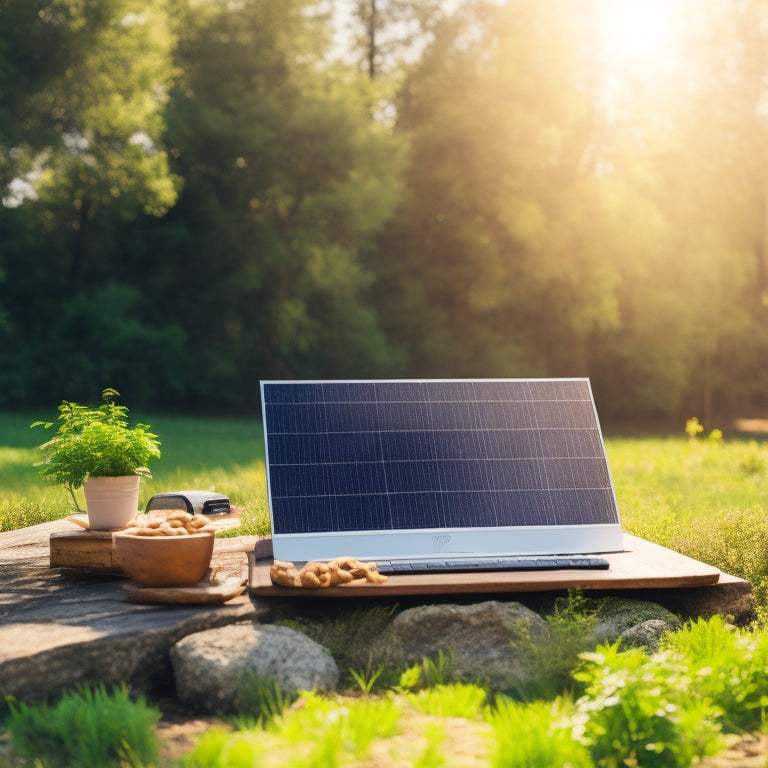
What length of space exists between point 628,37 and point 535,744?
103 feet

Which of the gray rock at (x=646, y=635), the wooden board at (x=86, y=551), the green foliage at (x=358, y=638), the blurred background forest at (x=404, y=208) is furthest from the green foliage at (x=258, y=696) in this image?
the blurred background forest at (x=404, y=208)

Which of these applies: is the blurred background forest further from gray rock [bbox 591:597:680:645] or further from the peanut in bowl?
gray rock [bbox 591:597:680:645]

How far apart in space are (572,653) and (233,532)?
4.07 m

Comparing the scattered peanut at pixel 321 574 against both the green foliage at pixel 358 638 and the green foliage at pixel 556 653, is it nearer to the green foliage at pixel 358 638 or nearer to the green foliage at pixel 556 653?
the green foliage at pixel 358 638

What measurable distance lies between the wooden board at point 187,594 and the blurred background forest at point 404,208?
2344 cm

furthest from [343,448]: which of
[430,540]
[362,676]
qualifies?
[362,676]

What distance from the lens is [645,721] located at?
3.78 m

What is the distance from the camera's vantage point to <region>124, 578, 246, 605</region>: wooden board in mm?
5168

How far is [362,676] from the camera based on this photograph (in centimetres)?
502

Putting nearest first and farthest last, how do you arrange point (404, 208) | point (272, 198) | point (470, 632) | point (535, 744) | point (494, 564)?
point (535, 744), point (470, 632), point (494, 564), point (272, 198), point (404, 208)

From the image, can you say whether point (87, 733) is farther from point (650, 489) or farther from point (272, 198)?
point (272, 198)

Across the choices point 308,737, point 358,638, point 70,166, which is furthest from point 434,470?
point 70,166

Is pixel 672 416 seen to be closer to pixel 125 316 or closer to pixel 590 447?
pixel 125 316

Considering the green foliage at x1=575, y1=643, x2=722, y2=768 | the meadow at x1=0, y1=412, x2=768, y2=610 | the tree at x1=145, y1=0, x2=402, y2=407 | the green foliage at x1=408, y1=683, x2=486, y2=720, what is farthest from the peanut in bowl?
the tree at x1=145, y1=0, x2=402, y2=407
